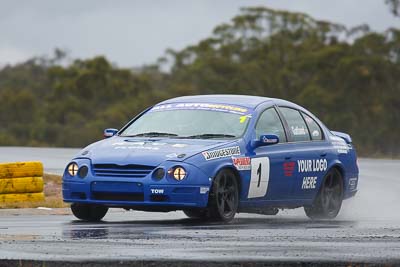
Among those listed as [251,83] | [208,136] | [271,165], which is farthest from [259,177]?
[251,83]

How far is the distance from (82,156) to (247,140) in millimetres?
1742

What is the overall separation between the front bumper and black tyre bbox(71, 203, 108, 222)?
46 cm

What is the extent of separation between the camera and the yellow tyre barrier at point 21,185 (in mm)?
15961

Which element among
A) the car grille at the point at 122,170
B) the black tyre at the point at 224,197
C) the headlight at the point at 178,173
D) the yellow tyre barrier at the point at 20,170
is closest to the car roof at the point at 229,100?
the black tyre at the point at 224,197

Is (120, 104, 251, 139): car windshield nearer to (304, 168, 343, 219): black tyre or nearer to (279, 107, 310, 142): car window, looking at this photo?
(279, 107, 310, 142): car window

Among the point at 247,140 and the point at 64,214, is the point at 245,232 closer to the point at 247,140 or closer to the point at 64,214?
the point at 247,140

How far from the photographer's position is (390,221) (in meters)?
13.3

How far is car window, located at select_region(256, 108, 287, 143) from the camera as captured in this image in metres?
13.2

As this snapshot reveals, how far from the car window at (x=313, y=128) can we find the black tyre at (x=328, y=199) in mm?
431

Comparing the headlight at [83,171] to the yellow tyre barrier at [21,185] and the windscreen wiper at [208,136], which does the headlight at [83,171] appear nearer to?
the windscreen wiper at [208,136]

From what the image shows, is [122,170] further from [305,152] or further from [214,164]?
[305,152]

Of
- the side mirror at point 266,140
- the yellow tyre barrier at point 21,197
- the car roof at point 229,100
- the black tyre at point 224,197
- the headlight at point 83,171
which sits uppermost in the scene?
the car roof at point 229,100

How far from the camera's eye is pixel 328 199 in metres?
14.3

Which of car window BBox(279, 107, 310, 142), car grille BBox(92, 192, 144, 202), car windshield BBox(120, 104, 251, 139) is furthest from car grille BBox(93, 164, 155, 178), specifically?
car window BBox(279, 107, 310, 142)
